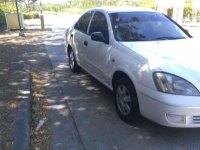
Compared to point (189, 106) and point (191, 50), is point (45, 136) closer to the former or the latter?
point (189, 106)

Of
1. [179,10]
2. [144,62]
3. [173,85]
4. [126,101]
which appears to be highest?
[144,62]

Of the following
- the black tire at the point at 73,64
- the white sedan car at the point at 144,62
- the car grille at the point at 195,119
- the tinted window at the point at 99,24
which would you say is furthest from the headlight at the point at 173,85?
the black tire at the point at 73,64

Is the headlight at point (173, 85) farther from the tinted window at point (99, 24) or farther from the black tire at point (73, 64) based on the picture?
the black tire at point (73, 64)

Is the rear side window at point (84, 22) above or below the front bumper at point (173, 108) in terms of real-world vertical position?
above

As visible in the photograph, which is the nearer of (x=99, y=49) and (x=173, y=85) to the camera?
(x=173, y=85)

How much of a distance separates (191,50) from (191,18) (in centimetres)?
2463

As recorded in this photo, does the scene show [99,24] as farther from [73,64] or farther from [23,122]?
[23,122]

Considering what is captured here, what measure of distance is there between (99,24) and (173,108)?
2.66 meters

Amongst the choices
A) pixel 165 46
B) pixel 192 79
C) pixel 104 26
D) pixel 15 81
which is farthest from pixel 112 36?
pixel 15 81

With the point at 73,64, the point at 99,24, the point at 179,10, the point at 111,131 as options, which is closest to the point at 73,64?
the point at 73,64

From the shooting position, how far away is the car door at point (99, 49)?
17.4ft

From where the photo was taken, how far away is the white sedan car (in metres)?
3.83

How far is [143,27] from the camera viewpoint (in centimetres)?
536

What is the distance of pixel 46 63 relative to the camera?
29.6 feet
